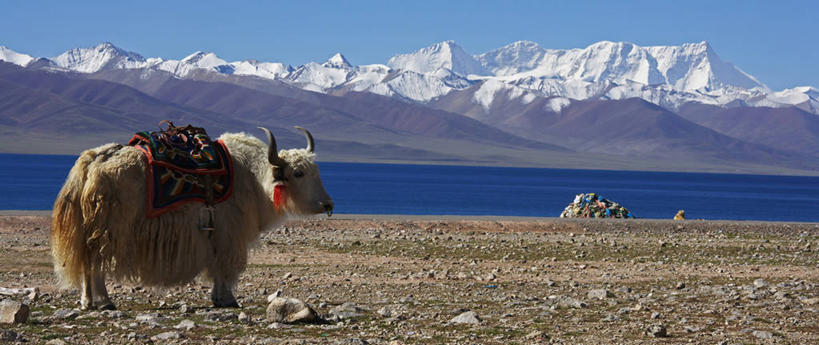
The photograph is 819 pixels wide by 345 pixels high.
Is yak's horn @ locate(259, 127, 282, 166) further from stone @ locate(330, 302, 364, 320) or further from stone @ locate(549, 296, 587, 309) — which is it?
stone @ locate(549, 296, 587, 309)

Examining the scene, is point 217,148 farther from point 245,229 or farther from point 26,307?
point 26,307

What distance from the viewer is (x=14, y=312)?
302 inches

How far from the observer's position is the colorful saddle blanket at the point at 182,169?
877cm

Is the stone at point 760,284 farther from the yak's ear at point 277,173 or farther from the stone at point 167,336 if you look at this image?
the stone at point 167,336

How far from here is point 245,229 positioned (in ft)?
30.8

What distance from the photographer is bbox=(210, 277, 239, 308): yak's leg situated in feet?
30.4

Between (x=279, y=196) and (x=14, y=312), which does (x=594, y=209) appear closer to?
(x=279, y=196)

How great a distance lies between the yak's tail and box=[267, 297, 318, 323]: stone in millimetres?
1568

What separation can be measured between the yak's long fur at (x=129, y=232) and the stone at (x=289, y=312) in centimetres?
119

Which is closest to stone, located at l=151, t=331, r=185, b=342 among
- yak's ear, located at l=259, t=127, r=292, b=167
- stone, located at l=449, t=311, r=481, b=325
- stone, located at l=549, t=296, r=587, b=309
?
stone, located at l=449, t=311, r=481, b=325

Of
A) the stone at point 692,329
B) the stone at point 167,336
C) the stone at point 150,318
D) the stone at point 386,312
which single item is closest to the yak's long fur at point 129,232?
the stone at point 150,318

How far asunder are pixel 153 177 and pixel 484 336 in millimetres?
3047

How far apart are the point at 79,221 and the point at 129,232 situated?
0.40 meters

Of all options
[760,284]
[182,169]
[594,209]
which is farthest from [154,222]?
[594,209]
